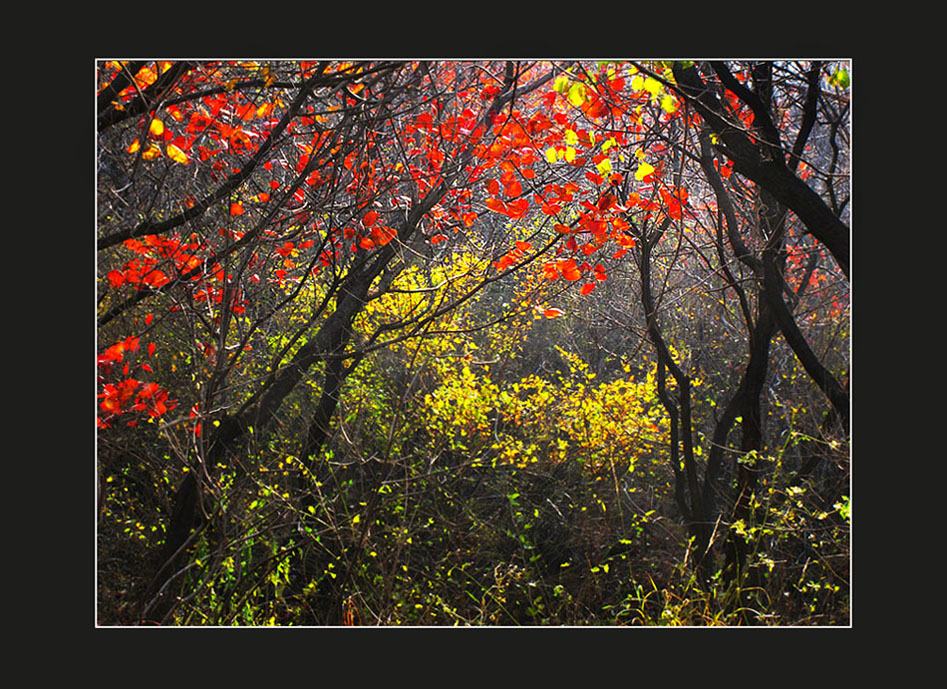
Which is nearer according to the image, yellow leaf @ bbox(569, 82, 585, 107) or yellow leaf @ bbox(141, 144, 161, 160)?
yellow leaf @ bbox(569, 82, 585, 107)

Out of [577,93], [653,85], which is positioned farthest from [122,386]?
[653,85]

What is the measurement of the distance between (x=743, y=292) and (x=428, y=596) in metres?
1.39

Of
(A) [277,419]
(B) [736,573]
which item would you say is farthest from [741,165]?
(A) [277,419]

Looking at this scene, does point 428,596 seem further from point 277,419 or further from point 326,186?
point 326,186

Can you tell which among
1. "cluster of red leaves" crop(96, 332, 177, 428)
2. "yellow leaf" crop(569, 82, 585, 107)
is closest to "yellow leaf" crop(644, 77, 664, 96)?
"yellow leaf" crop(569, 82, 585, 107)

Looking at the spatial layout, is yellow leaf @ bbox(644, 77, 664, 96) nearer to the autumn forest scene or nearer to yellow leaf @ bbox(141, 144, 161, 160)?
the autumn forest scene

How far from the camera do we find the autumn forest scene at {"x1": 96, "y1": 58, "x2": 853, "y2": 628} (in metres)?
2.40

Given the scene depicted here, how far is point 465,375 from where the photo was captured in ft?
7.99

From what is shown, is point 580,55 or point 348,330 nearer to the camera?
point 580,55

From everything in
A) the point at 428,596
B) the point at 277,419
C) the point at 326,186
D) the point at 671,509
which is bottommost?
the point at 428,596

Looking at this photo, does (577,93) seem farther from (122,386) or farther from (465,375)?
(122,386)

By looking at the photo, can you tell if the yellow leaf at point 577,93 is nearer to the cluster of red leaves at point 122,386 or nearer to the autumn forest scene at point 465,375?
the autumn forest scene at point 465,375

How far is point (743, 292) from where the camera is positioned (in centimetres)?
246

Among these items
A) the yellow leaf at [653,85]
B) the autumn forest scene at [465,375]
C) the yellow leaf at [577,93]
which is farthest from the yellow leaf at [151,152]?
the yellow leaf at [653,85]
